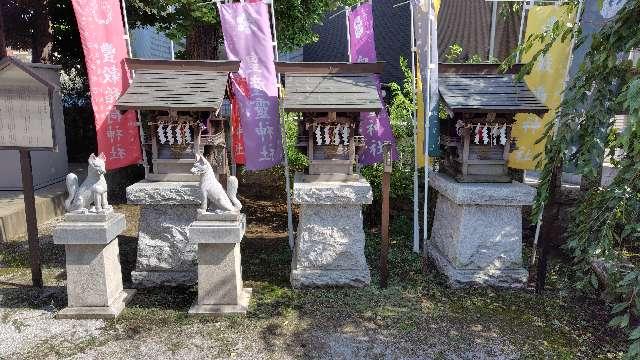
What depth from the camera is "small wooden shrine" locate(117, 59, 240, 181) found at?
228 inches

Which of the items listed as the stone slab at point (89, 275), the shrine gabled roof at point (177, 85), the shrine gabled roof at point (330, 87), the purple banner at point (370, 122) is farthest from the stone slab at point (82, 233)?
the purple banner at point (370, 122)

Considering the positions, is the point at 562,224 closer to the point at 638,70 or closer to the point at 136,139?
the point at 638,70

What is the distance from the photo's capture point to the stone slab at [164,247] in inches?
240

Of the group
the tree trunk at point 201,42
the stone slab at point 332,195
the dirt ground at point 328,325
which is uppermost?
the tree trunk at point 201,42

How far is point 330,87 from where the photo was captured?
618 cm

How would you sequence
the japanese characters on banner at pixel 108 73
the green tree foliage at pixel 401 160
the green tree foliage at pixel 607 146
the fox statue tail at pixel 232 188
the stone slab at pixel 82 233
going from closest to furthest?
the green tree foliage at pixel 607 146 < the stone slab at pixel 82 233 < the fox statue tail at pixel 232 188 < the japanese characters on banner at pixel 108 73 < the green tree foliage at pixel 401 160

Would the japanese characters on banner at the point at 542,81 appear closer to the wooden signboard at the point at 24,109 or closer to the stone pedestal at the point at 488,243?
the stone pedestal at the point at 488,243

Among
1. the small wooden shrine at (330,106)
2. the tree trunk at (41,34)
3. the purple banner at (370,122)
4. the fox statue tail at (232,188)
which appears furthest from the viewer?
the tree trunk at (41,34)

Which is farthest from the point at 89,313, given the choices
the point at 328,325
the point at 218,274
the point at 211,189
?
the point at 328,325

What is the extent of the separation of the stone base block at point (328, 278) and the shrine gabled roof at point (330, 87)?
226 cm

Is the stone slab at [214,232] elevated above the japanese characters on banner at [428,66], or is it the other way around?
the japanese characters on banner at [428,66]

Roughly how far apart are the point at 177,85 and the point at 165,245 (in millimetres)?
2255

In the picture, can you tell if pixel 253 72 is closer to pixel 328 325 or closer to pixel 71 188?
pixel 71 188

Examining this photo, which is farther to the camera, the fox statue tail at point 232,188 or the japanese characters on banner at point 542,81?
the japanese characters on banner at point 542,81
